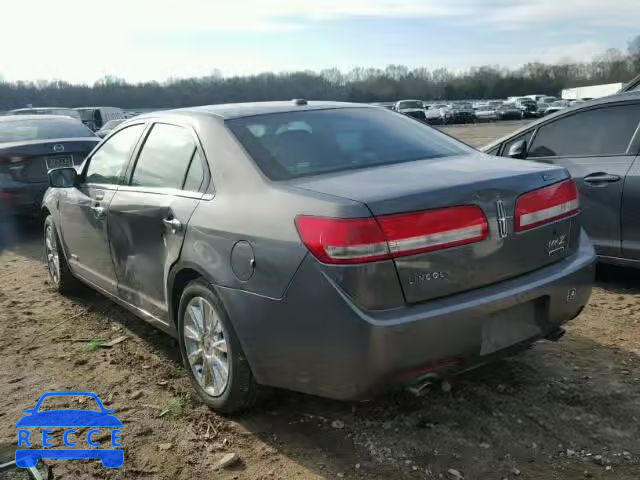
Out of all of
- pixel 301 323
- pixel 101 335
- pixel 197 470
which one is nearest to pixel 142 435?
pixel 197 470

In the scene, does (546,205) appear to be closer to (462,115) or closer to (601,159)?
(601,159)

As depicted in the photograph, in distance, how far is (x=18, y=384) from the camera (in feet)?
12.2

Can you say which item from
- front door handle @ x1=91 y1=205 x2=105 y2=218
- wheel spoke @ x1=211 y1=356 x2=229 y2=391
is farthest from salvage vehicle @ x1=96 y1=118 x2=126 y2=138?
wheel spoke @ x1=211 y1=356 x2=229 y2=391

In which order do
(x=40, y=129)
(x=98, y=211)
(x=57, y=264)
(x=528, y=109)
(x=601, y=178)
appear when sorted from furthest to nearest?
(x=528, y=109)
(x=40, y=129)
(x=57, y=264)
(x=601, y=178)
(x=98, y=211)

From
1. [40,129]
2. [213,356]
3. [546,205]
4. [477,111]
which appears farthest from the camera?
[477,111]

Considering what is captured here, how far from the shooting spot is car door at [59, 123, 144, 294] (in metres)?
4.14

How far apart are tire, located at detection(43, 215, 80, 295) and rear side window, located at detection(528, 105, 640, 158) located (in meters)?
4.18

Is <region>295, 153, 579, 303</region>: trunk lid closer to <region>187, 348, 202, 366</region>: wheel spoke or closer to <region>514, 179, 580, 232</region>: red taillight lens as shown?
<region>514, 179, 580, 232</region>: red taillight lens

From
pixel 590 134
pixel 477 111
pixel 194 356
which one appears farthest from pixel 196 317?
pixel 477 111

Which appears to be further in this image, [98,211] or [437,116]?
[437,116]

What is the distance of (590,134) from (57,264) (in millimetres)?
4671

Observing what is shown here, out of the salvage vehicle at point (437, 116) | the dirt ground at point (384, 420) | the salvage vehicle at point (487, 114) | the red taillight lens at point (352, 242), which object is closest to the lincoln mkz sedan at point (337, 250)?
the red taillight lens at point (352, 242)

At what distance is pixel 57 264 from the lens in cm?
538

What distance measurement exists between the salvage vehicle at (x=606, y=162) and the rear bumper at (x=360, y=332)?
6.91 ft
